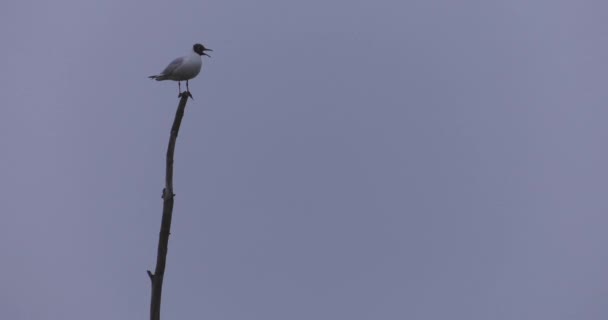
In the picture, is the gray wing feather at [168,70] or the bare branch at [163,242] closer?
the bare branch at [163,242]

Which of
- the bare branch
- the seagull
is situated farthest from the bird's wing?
the bare branch

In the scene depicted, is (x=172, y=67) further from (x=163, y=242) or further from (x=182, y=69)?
(x=163, y=242)

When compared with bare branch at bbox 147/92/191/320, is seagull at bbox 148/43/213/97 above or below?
above

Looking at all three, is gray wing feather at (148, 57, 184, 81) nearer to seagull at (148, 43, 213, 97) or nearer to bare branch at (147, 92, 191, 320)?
seagull at (148, 43, 213, 97)

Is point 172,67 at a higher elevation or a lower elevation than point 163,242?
higher

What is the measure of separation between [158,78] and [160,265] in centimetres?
952

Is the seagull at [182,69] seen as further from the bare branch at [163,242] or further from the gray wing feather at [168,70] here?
the bare branch at [163,242]

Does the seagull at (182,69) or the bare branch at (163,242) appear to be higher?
the seagull at (182,69)

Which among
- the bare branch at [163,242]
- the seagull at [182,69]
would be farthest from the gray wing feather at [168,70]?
the bare branch at [163,242]

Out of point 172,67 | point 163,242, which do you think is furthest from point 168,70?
point 163,242

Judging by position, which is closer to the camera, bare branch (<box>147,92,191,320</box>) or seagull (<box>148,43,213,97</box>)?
bare branch (<box>147,92,191,320</box>)

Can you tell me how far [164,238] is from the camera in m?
10.7

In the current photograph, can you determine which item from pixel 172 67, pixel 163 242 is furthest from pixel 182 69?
pixel 163 242

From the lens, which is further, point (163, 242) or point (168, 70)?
point (168, 70)
